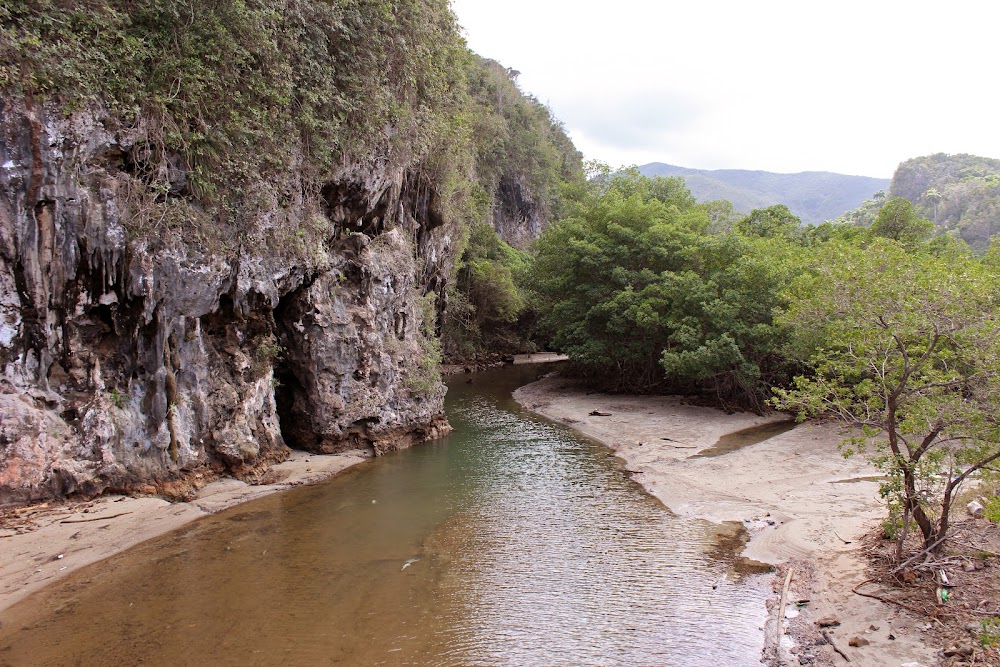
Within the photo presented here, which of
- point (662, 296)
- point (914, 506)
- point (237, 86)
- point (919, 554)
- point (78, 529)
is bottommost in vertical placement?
point (78, 529)

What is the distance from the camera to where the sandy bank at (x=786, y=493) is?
703cm

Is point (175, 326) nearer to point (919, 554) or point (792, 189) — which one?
point (919, 554)

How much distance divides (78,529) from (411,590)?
6.05 metres

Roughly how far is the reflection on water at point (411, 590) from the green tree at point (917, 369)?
114 inches

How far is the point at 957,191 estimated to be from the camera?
6078cm

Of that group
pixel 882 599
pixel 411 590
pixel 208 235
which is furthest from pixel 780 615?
pixel 208 235

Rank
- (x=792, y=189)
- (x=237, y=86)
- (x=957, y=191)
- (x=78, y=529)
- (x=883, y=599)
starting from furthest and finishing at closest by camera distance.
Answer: (x=792, y=189)
(x=957, y=191)
(x=237, y=86)
(x=78, y=529)
(x=883, y=599)

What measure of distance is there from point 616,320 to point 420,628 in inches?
742

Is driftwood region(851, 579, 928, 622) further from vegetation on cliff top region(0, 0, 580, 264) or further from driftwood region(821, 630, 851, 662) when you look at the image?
vegetation on cliff top region(0, 0, 580, 264)

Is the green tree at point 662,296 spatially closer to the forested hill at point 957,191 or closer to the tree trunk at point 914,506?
the tree trunk at point 914,506

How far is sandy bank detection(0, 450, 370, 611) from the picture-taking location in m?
8.67

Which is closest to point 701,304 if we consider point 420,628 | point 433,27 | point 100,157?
point 433,27

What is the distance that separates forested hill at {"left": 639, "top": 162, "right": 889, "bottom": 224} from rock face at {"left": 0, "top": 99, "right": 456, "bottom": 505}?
143 m

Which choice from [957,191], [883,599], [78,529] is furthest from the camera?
[957,191]
